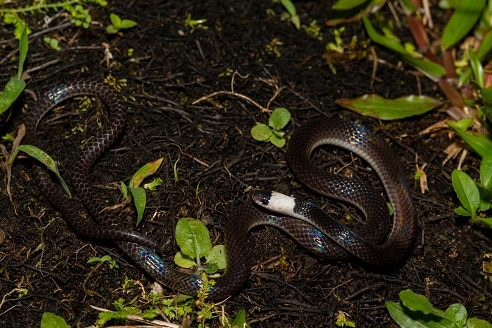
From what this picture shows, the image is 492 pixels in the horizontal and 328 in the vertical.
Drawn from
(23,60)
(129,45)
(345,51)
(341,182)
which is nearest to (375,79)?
(345,51)

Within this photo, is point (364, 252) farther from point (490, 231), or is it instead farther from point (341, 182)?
point (490, 231)

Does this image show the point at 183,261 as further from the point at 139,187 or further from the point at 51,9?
the point at 51,9

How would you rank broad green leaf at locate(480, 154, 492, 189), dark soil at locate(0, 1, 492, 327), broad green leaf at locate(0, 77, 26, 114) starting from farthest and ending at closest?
1. broad green leaf at locate(480, 154, 492, 189)
2. broad green leaf at locate(0, 77, 26, 114)
3. dark soil at locate(0, 1, 492, 327)

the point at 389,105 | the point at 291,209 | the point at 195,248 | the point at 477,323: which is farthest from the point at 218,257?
the point at 389,105

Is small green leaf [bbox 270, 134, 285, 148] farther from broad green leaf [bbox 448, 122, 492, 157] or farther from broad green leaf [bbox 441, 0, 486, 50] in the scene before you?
broad green leaf [bbox 441, 0, 486, 50]

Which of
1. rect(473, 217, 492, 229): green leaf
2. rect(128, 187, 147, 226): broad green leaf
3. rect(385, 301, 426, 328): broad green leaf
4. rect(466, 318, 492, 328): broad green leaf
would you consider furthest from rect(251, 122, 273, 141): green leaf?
rect(466, 318, 492, 328): broad green leaf

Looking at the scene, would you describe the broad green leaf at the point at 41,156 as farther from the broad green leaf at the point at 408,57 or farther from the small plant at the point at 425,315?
the broad green leaf at the point at 408,57
